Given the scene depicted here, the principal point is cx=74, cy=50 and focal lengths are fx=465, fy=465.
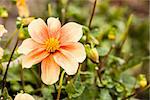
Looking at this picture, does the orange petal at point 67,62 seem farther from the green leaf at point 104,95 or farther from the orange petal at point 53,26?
the green leaf at point 104,95

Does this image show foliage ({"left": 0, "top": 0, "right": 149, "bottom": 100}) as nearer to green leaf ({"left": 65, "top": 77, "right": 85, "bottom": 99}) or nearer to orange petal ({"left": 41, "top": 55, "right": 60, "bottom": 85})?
green leaf ({"left": 65, "top": 77, "right": 85, "bottom": 99})

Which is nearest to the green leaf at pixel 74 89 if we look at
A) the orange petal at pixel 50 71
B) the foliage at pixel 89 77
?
the foliage at pixel 89 77

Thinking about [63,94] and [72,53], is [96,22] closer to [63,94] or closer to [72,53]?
[63,94]

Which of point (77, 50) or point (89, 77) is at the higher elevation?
point (77, 50)

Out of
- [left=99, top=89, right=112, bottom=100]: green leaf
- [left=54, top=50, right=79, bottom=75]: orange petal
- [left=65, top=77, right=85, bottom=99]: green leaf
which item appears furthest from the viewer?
[left=99, top=89, right=112, bottom=100]: green leaf

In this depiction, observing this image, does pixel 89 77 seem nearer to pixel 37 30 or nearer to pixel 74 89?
pixel 74 89

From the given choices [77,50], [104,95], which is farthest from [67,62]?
[104,95]

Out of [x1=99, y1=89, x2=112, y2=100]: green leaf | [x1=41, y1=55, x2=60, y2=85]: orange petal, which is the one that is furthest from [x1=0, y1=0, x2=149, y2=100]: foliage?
[x1=41, y1=55, x2=60, y2=85]: orange petal
